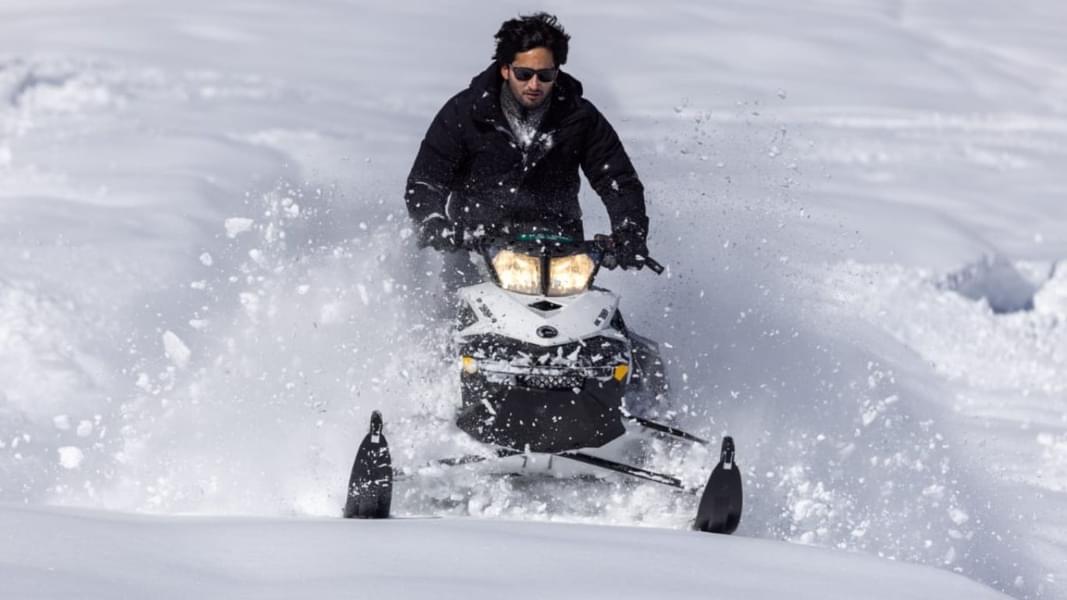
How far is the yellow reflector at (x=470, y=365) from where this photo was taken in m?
5.23

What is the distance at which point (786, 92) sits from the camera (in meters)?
17.2

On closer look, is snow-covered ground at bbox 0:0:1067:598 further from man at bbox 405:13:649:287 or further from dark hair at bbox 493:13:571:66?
dark hair at bbox 493:13:571:66

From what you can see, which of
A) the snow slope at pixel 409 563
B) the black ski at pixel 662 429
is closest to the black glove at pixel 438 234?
the black ski at pixel 662 429

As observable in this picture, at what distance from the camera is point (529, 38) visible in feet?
18.8

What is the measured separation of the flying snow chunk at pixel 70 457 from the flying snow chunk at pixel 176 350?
0.91 meters

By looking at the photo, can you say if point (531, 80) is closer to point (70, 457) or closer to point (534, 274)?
point (534, 274)

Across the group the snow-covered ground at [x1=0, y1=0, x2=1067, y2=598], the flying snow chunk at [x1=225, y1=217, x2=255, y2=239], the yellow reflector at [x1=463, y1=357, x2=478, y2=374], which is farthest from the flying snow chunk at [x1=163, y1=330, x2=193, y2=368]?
the yellow reflector at [x1=463, y1=357, x2=478, y2=374]

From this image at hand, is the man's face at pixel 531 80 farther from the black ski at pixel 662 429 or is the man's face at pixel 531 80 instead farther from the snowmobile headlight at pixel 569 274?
the black ski at pixel 662 429

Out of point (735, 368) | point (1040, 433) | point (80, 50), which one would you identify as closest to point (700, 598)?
point (735, 368)

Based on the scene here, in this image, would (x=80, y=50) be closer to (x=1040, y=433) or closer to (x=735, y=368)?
(x=735, y=368)

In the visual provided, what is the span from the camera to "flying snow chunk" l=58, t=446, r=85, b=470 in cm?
600

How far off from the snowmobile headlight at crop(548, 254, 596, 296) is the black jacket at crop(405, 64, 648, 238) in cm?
67

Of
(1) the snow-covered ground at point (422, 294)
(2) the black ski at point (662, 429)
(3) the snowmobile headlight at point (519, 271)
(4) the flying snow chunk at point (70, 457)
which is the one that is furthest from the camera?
(4) the flying snow chunk at point (70, 457)

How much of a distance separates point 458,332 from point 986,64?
1680cm
